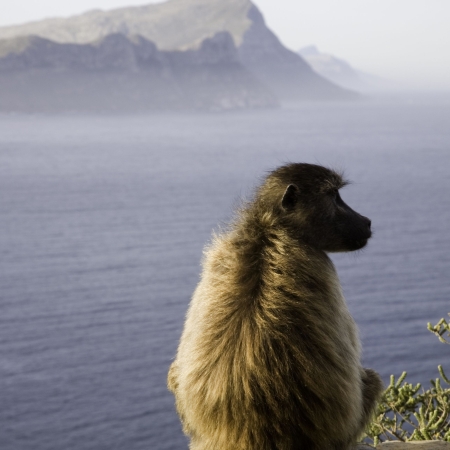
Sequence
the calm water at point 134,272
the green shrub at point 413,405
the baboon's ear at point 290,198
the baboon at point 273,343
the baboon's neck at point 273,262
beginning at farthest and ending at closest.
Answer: the calm water at point 134,272
the green shrub at point 413,405
the baboon's ear at point 290,198
the baboon's neck at point 273,262
the baboon at point 273,343

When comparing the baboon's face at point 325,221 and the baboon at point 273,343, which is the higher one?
the baboon's face at point 325,221

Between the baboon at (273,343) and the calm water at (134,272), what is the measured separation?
2808 millimetres

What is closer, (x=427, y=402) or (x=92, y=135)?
(x=427, y=402)

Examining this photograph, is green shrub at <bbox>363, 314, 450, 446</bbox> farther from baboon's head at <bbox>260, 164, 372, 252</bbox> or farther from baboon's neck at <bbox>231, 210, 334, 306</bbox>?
baboon's neck at <bbox>231, 210, 334, 306</bbox>

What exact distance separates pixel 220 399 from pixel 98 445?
138 ft

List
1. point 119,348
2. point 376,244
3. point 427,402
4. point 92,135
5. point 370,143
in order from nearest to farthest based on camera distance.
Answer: point 427,402, point 119,348, point 376,244, point 370,143, point 92,135

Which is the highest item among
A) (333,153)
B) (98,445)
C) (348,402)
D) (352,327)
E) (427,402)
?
(352,327)

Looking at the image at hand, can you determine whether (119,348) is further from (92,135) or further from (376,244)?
(92,135)

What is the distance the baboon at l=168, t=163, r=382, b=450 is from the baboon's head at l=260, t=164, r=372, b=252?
0.4 inches

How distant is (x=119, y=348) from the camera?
58.9 meters

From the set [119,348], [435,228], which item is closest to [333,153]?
[435,228]

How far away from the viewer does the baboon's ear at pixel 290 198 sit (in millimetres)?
5258

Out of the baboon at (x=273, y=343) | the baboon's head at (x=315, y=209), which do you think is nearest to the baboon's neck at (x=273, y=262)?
the baboon at (x=273, y=343)

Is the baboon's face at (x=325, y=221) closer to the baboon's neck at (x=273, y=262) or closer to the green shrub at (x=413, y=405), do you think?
the baboon's neck at (x=273, y=262)
